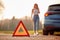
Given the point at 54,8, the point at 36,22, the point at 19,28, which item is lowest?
the point at 19,28

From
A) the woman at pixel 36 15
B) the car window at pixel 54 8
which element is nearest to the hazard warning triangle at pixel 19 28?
the woman at pixel 36 15

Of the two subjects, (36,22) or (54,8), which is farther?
(36,22)

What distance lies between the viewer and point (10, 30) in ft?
21.0

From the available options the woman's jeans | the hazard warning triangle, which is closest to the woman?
the woman's jeans

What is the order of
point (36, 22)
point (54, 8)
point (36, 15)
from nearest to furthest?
point (54, 8) → point (36, 15) → point (36, 22)

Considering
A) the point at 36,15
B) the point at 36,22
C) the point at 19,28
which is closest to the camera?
the point at 19,28

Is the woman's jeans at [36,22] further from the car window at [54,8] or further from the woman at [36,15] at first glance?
the car window at [54,8]

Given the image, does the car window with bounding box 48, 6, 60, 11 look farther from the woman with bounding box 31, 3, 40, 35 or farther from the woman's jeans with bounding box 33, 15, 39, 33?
the woman's jeans with bounding box 33, 15, 39, 33

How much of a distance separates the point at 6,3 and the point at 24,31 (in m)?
1.34

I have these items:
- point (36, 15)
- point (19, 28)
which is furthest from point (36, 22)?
point (19, 28)

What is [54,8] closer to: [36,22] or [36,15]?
[36,15]

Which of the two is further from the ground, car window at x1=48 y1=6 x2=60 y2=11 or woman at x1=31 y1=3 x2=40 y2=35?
car window at x1=48 y1=6 x2=60 y2=11

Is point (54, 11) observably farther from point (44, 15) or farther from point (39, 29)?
point (39, 29)

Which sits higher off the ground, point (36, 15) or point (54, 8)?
point (54, 8)
